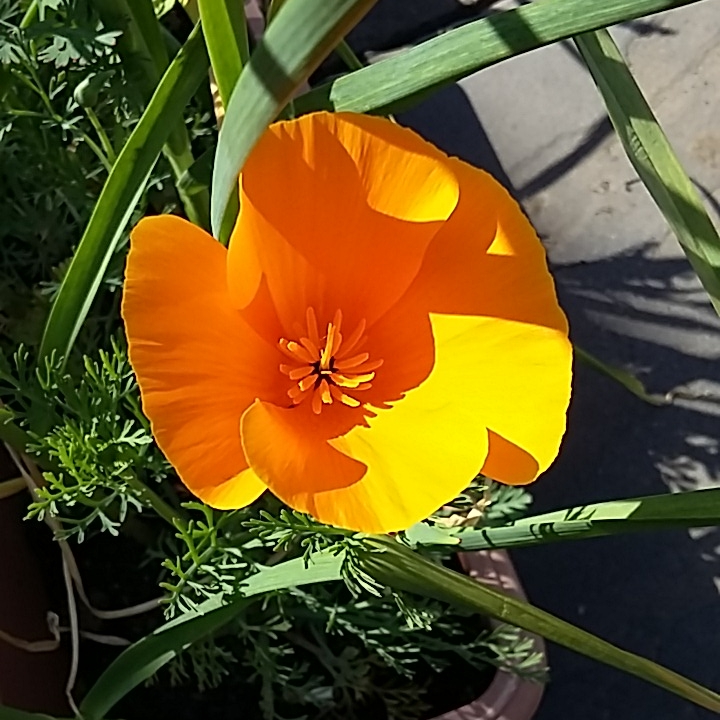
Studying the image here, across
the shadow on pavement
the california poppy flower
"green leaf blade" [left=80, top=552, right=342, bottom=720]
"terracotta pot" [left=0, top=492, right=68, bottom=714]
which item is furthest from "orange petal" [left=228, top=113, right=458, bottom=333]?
the shadow on pavement

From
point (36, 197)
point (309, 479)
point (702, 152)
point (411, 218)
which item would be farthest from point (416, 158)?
point (702, 152)

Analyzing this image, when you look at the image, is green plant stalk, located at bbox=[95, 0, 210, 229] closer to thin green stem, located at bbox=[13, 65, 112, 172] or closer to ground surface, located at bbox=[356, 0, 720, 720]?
thin green stem, located at bbox=[13, 65, 112, 172]

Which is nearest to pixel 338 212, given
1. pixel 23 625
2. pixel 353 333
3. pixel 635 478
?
pixel 353 333

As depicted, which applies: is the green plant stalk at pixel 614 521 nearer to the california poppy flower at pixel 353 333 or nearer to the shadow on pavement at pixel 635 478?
the california poppy flower at pixel 353 333

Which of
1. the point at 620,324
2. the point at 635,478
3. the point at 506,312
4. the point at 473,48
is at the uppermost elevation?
the point at 473,48

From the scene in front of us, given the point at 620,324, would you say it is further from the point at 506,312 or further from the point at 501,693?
the point at 506,312

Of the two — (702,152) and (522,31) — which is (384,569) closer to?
(522,31)

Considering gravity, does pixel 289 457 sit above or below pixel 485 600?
above
